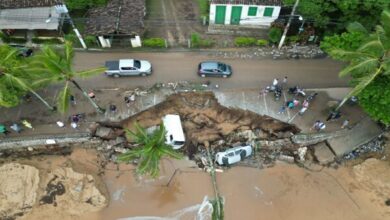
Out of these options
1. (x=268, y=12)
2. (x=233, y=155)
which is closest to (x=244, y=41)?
(x=268, y=12)

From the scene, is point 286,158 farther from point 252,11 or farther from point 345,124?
point 252,11

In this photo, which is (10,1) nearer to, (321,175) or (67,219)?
(67,219)

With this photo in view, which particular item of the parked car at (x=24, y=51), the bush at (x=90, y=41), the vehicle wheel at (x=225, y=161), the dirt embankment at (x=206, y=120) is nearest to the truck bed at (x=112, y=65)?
the bush at (x=90, y=41)

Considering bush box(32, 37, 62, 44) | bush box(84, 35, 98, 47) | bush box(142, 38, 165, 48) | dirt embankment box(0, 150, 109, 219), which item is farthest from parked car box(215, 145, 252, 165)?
bush box(32, 37, 62, 44)

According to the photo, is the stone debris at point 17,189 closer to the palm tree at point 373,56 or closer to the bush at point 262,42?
the bush at point 262,42

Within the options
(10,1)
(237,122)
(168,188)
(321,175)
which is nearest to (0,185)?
(168,188)
